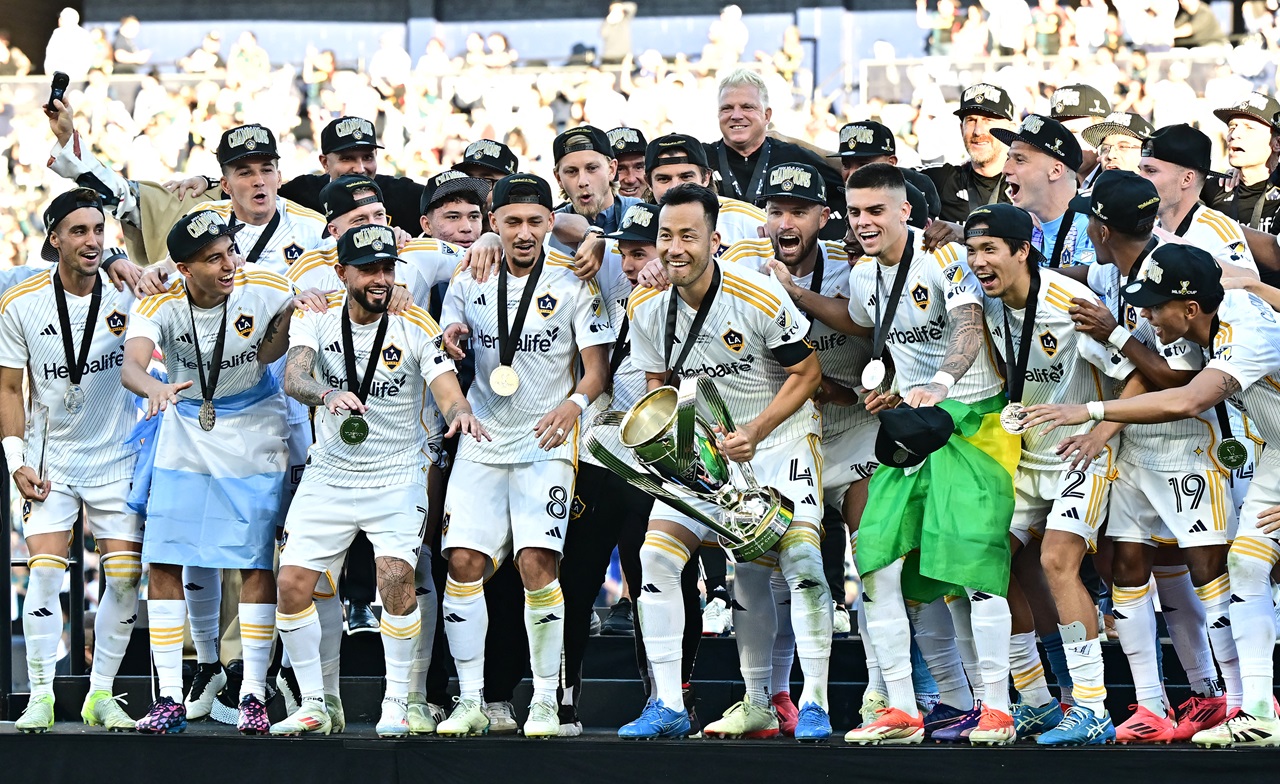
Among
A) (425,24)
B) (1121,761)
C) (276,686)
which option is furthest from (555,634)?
(425,24)

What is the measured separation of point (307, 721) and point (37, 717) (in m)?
1.21

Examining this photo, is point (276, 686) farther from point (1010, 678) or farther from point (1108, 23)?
point (1108, 23)

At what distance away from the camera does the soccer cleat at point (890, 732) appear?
5.87m

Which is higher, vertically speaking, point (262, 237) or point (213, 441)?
point (262, 237)

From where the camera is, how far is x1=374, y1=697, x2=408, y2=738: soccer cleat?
632 centimetres

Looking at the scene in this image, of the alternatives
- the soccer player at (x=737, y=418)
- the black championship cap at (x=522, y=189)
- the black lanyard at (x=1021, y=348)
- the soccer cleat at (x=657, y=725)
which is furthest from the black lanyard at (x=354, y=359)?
the black lanyard at (x=1021, y=348)

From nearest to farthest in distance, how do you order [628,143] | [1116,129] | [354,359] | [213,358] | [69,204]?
[354,359] < [213,358] < [69,204] < [1116,129] < [628,143]

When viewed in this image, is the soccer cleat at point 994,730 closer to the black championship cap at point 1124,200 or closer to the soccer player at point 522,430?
the soccer player at point 522,430

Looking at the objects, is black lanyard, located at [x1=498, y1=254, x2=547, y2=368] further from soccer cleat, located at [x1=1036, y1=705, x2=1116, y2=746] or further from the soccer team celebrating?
soccer cleat, located at [x1=1036, y1=705, x2=1116, y2=746]

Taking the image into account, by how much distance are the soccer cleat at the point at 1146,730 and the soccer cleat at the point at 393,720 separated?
2.69 meters

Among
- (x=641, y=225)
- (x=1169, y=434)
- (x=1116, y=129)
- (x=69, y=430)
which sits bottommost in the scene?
(x=1169, y=434)

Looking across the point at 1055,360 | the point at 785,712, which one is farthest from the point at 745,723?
the point at 1055,360

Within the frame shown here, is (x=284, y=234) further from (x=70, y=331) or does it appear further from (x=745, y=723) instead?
(x=745, y=723)

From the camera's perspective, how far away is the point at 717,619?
779 cm
